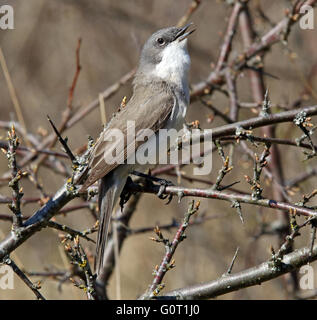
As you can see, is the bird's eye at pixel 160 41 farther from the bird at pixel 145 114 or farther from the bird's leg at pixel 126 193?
the bird's leg at pixel 126 193

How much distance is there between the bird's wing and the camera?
146 inches

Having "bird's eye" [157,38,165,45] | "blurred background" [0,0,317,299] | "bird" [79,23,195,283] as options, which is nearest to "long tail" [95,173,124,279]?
"bird" [79,23,195,283]

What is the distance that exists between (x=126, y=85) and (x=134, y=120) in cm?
396

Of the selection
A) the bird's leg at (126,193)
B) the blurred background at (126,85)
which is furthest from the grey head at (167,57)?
the blurred background at (126,85)

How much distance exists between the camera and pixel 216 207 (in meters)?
8.23

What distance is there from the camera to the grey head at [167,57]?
4531 mm

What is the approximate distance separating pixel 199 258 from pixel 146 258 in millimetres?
1006

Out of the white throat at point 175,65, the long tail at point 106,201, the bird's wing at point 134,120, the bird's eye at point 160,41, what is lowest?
the long tail at point 106,201

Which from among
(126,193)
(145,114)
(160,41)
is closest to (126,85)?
(160,41)

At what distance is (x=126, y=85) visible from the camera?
796 centimetres

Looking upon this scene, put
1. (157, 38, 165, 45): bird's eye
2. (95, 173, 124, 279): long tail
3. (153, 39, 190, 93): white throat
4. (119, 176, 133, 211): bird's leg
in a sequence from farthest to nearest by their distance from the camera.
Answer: (157, 38, 165, 45): bird's eye
(153, 39, 190, 93): white throat
(119, 176, 133, 211): bird's leg
(95, 173, 124, 279): long tail

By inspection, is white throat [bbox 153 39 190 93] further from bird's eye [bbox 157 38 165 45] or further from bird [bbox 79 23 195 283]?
bird's eye [bbox 157 38 165 45]

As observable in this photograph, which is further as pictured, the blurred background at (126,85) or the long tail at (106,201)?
the blurred background at (126,85)
